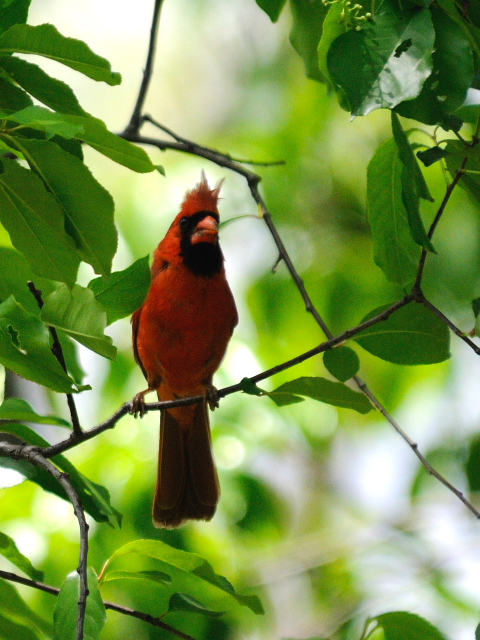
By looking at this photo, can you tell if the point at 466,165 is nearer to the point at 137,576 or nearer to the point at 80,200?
the point at 80,200

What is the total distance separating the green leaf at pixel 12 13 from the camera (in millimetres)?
1777

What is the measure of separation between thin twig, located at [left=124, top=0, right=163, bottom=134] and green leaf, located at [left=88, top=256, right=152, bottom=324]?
1.44 m

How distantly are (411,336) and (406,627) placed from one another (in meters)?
0.71

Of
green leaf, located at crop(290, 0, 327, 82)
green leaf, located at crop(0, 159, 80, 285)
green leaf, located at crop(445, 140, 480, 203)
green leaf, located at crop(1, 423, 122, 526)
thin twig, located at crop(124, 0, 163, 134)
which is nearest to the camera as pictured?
green leaf, located at crop(445, 140, 480, 203)

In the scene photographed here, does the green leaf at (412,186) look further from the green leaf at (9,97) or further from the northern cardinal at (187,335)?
the northern cardinal at (187,335)

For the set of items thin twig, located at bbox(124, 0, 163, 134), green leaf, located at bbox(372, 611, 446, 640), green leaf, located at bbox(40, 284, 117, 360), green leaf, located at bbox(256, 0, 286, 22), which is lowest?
green leaf, located at bbox(372, 611, 446, 640)

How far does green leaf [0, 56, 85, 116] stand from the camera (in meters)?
1.73

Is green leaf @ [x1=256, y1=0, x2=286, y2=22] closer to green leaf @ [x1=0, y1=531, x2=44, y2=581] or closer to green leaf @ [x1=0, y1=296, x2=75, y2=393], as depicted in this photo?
green leaf @ [x1=0, y1=296, x2=75, y2=393]

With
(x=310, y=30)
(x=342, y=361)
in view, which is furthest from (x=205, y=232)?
(x=342, y=361)

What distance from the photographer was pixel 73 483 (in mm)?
2240

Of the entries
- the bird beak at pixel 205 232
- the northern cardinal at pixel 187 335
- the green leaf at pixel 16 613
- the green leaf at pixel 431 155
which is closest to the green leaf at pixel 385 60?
the green leaf at pixel 431 155

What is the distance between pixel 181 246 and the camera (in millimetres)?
3619

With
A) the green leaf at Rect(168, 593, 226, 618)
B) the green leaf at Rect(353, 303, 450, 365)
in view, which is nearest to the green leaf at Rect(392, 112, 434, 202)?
the green leaf at Rect(353, 303, 450, 365)

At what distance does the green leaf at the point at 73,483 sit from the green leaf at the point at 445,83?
51.0 inches
